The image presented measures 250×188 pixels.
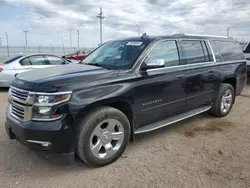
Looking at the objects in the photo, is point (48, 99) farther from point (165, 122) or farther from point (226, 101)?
point (226, 101)

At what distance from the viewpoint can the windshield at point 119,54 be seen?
366cm

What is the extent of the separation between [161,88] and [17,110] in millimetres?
2207

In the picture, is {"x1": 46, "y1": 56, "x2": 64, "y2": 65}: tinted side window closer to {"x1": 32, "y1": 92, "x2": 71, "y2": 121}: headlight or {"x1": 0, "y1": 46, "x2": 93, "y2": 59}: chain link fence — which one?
{"x1": 32, "y1": 92, "x2": 71, "y2": 121}: headlight

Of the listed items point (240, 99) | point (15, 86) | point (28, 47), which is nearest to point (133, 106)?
point (15, 86)

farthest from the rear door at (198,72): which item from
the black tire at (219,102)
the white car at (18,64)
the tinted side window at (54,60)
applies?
the white car at (18,64)

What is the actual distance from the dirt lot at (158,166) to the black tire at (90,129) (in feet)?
0.48

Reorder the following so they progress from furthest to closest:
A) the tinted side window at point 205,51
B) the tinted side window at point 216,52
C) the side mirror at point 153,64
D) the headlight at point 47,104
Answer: the tinted side window at point 216,52 < the tinted side window at point 205,51 < the side mirror at point 153,64 < the headlight at point 47,104

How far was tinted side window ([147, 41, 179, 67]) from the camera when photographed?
3.82 m

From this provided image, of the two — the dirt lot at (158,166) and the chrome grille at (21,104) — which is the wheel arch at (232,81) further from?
the chrome grille at (21,104)

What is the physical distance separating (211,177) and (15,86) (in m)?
2.90

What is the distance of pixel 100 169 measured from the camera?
3.19 meters

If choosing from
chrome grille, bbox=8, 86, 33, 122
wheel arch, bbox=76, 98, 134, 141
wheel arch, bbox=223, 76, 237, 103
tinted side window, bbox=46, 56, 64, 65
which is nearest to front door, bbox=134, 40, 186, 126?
wheel arch, bbox=76, 98, 134, 141

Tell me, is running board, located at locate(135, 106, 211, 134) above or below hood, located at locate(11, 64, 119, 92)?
below

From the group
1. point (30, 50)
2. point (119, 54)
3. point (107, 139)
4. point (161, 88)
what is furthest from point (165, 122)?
point (30, 50)
